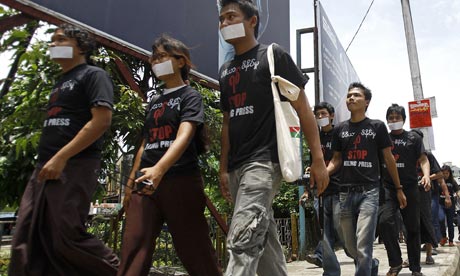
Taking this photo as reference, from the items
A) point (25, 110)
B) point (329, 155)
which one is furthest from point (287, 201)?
point (25, 110)

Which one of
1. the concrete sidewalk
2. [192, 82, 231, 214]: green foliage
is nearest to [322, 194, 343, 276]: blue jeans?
the concrete sidewalk

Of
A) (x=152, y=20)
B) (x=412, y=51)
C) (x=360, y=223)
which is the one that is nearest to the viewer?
(x=360, y=223)

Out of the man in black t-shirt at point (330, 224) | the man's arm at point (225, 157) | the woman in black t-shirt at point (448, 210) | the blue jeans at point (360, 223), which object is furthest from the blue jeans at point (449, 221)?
the man's arm at point (225, 157)

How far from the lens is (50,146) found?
112 inches

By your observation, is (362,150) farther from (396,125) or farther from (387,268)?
(387,268)

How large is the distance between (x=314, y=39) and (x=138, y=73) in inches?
143

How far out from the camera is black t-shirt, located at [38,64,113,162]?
285 cm

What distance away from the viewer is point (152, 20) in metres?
4.70

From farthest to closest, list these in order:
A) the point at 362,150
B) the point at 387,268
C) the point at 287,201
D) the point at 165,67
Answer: the point at 287,201 < the point at 387,268 < the point at 362,150 < the point at 165,67

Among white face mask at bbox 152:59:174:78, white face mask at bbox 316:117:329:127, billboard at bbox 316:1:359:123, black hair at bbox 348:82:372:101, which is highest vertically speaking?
billboard at bbox 316:1:359:123

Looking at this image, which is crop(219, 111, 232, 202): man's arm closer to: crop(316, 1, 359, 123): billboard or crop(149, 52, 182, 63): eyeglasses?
crop(149, 52, 182, 63): eyeglasses

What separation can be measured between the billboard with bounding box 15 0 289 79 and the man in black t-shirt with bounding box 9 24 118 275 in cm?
94

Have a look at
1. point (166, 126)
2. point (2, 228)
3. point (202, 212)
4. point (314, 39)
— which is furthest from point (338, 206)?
point (314, 39)

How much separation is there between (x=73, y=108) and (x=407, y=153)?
3.90m
